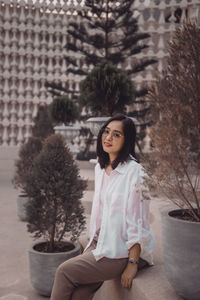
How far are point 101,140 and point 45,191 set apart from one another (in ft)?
2.45

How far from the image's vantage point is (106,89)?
5.33m

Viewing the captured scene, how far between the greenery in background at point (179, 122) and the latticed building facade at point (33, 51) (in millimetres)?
7826

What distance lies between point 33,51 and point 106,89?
4977mm

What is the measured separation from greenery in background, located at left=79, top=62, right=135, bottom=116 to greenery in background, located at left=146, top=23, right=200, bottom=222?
3.60m

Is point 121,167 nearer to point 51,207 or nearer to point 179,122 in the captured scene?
point 179,122

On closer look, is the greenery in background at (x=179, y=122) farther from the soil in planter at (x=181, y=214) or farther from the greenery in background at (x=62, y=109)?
the greenery in background at (x=62, y=109)

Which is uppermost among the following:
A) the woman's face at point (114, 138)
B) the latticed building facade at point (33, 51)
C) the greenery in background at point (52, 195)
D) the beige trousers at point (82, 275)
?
the latticed building facade at point (33, 51)

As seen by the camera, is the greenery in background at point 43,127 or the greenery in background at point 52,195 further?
the greenery in background at point 43,127

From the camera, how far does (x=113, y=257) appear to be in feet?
5.36

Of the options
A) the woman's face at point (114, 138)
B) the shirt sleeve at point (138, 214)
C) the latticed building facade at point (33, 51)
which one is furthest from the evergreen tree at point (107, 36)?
the shirt sleeve at point (138, 214)

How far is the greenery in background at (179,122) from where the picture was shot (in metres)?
1.58

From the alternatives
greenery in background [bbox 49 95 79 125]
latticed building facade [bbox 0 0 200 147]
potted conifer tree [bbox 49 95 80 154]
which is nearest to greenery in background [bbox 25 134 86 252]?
potted conifer tree [bbox 49 95 80 154]

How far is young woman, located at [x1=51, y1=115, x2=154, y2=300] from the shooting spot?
160 centimetres

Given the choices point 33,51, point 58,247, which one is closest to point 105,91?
point 58,247
